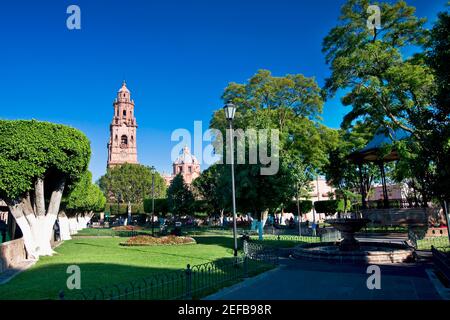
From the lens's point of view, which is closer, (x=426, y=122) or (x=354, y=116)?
(x=426, y=122)

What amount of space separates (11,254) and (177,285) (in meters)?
9.02

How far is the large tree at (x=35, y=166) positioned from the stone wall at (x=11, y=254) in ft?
1.16

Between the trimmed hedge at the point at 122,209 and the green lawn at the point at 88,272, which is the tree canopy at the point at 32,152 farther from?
the trimmed hedge at the point at 122,209

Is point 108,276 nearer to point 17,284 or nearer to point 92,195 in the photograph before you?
point 17,284

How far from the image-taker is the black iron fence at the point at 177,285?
7234 millimetres

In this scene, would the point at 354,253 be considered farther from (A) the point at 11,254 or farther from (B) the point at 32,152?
(B) the point at 32,152

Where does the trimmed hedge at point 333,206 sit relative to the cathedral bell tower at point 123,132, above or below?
below

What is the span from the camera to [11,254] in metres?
12.8

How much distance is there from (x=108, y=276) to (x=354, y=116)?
13.1 meters

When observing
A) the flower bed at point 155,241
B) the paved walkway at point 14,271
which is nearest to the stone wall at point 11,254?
the paved walkway at point 14,271

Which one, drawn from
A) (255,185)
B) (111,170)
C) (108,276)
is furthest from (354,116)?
(111,170)

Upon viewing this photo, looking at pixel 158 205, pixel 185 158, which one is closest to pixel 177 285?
pixel 158 205

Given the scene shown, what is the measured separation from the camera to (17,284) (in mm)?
9352

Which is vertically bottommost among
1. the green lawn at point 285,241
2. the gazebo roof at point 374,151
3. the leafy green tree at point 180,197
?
the green lawn at point 285,241
